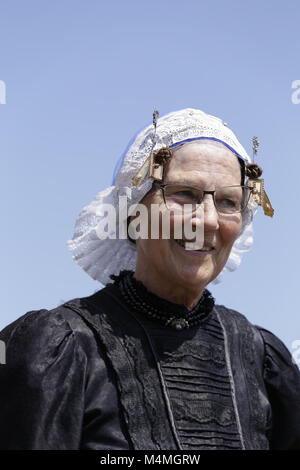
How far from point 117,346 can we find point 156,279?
388mm

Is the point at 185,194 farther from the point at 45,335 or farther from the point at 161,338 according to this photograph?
the point at 45,335

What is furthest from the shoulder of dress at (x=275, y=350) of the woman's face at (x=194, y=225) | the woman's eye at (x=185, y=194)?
the woman's eye at (x=185, y=194)

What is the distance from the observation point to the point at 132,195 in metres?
4.17

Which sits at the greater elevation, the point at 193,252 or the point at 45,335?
the point at 193,252

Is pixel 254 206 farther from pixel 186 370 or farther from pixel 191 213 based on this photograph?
pixel 186 370

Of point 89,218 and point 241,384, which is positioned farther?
point 89,218

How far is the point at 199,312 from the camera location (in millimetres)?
4234

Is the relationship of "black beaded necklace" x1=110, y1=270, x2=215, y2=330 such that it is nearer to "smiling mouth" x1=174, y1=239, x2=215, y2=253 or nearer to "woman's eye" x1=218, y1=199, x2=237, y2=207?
"smiling mouth" x1=174, y1=239, x2=215, y2=253

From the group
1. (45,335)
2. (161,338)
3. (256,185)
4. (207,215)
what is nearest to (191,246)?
(207,215)

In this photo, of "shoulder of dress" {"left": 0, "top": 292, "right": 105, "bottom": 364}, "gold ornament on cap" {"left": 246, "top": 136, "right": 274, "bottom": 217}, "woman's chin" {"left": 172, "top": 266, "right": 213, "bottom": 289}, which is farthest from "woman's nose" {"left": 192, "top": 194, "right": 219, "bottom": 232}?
"shoulder of dress" {"left": 0, "top": 292, "right": 105, "bottom": 364}

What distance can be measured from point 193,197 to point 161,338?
A: 0.61 meters

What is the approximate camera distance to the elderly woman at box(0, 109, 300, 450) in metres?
3.65

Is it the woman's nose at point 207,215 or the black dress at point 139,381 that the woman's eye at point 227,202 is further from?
the black dress at point 139,381
